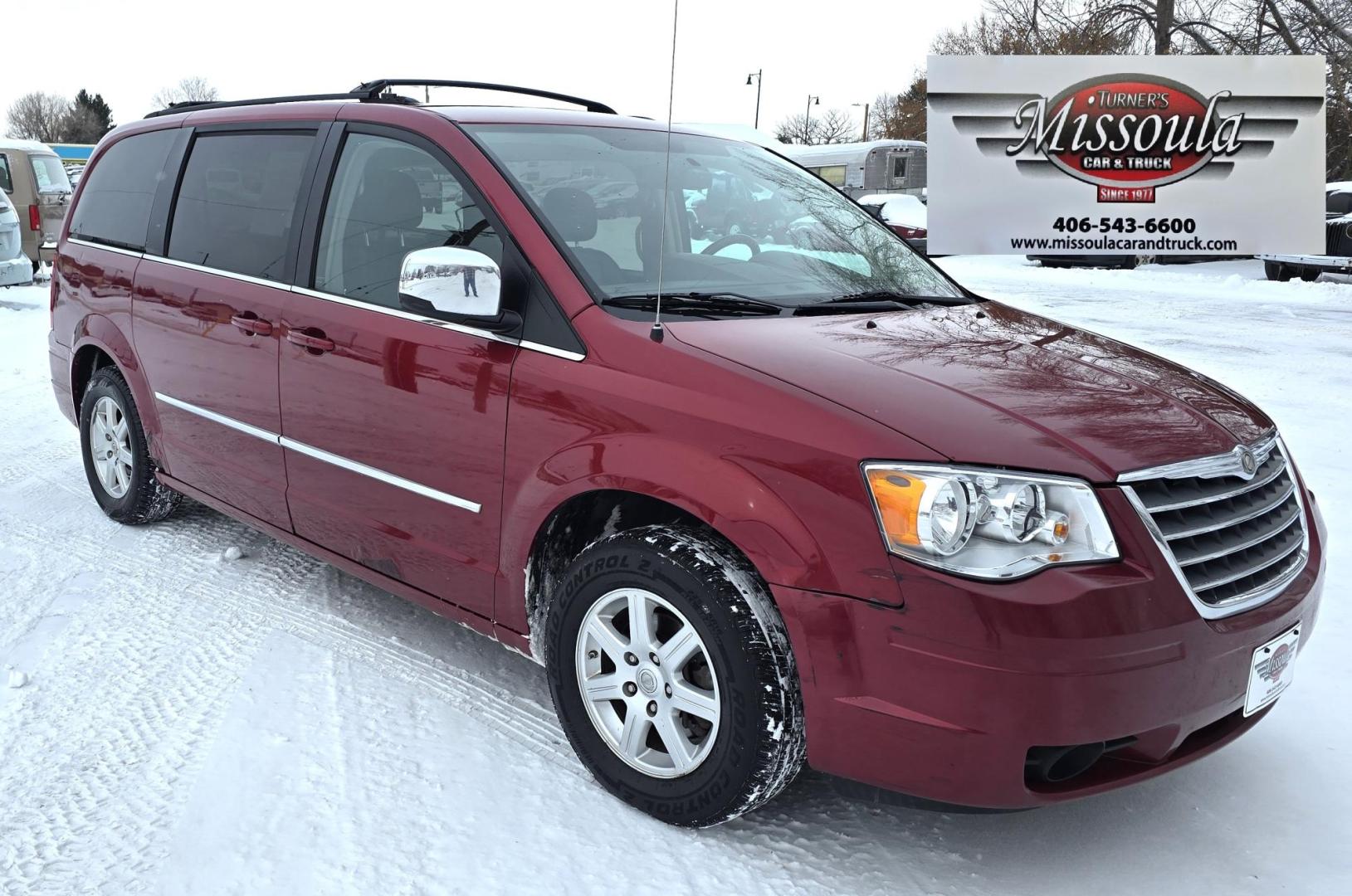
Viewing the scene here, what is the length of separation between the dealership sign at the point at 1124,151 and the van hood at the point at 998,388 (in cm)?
994

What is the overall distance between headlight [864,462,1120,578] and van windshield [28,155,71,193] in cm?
1804

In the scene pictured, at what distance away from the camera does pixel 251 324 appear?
3.78 meters

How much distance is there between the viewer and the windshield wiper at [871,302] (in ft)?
10.2

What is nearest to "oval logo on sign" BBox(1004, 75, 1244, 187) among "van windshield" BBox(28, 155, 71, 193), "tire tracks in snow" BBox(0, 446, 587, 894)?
"tire tracks in snow" BBox(0, 446, 587, 894)

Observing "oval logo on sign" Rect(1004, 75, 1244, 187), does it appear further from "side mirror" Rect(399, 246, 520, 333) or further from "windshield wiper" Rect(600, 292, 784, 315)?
"side mirror" Rect(399, 246, 520, 333)

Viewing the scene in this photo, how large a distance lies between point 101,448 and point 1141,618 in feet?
14.6

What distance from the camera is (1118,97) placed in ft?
41.4

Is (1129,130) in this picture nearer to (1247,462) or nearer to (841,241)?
(841,241)

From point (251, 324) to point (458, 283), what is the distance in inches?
48.0

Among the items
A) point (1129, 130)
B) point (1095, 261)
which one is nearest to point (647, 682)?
point (1129, 130)

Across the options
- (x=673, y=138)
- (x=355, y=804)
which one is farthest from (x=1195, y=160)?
(x=355, y=804)

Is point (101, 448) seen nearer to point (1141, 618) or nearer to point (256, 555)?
point (256, 555)

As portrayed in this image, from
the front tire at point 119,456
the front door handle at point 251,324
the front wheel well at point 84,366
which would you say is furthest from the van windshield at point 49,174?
the front door handle at point 251,324

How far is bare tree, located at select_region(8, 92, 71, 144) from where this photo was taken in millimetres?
88188
